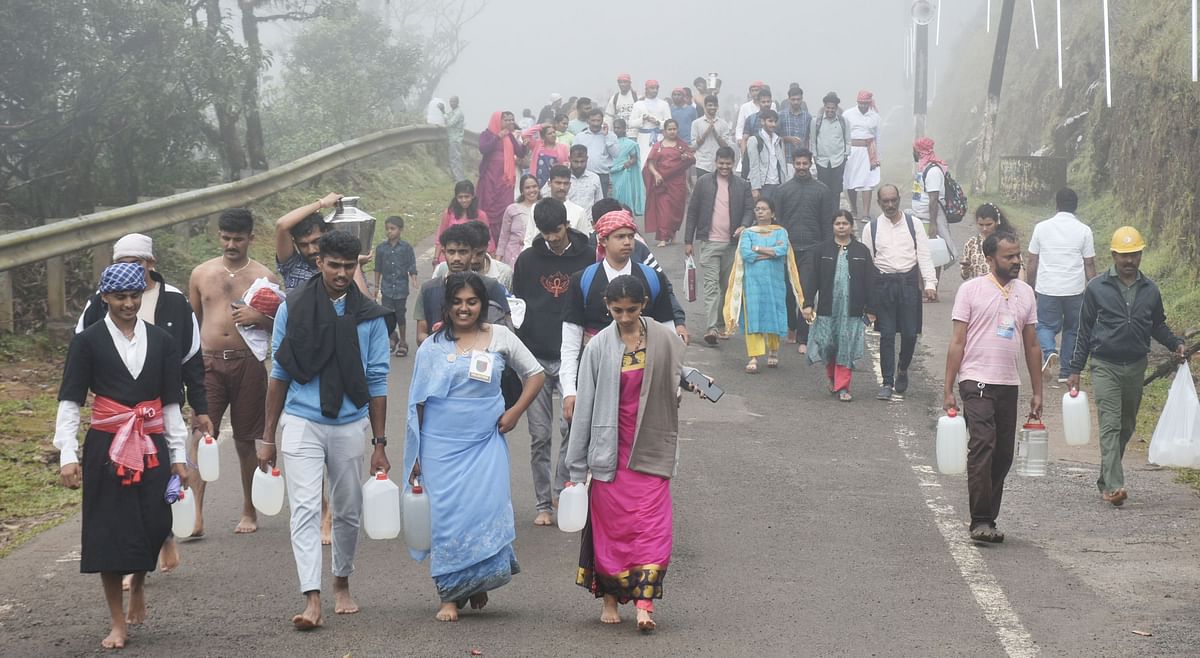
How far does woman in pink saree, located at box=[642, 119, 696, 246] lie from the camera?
20.4 metres

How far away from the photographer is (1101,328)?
979 cm

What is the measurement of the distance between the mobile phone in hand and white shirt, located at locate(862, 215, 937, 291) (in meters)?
6.27

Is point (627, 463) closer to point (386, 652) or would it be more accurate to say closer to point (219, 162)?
point (386, 652)

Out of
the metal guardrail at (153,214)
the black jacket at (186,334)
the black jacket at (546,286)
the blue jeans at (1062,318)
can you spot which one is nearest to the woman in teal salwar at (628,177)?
the metal guardrail at (153,214)

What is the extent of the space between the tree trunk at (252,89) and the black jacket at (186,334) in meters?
12.3

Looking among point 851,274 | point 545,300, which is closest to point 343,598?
point 545,300

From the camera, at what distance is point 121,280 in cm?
676

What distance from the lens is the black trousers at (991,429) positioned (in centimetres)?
881

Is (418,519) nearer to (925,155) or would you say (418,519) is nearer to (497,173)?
(925,155)

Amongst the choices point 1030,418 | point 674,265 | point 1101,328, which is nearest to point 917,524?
point 1030,418

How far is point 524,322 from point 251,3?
14.1 metres

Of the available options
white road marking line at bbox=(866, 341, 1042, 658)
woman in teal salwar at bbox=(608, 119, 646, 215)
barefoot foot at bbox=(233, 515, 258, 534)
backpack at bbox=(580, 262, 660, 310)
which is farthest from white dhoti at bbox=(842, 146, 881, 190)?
barefoot foot at bbox=(233, 515, 258, 534)

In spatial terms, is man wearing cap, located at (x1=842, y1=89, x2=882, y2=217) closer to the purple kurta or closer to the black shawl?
the purple kurta

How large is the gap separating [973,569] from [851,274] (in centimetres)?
544
